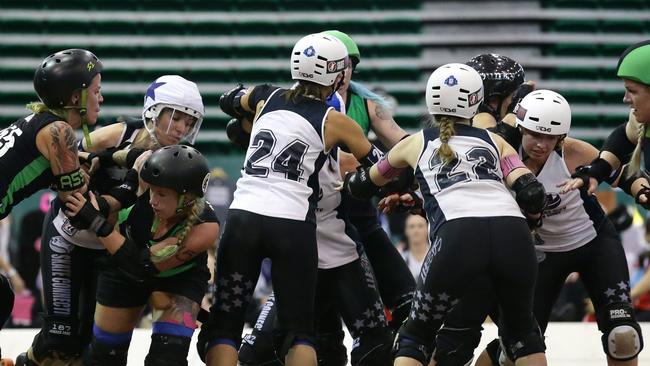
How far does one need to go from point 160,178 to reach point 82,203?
33 cm

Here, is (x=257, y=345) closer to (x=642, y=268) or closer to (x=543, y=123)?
(x=543, y=123)

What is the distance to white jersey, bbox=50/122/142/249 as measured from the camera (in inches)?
181

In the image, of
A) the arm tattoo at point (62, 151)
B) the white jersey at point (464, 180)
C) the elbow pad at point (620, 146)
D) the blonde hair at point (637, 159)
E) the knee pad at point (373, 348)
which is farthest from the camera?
Result: the elbow pad at point (620, 146)

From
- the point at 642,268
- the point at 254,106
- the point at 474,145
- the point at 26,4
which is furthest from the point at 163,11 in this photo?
the point at 474,145

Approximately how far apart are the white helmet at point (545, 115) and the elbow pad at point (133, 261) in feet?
5.55

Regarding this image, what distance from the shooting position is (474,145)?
4.17m

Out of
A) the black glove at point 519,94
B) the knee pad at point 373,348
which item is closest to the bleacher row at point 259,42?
the black glove at point 519,94

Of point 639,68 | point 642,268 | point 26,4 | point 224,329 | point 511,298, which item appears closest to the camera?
point 511,298

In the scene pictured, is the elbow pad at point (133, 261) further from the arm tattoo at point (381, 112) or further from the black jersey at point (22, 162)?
the arm tattoo at point (381, 112)

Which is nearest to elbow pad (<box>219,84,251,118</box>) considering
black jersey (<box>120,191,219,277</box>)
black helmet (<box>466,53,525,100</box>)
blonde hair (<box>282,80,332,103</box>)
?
blonde hair (<box>282,80,332,103</box>)

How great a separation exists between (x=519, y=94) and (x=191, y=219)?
5.99ft

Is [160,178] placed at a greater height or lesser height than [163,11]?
greater

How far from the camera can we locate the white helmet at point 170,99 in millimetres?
4641

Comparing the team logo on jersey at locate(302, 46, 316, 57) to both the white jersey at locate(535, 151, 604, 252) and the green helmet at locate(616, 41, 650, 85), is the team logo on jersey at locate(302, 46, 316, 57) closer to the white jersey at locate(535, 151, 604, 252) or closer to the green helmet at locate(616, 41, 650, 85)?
the white jersey at locate(535, 151, 604, 252)
